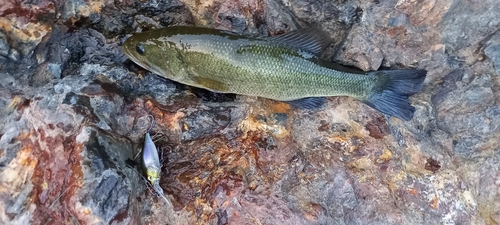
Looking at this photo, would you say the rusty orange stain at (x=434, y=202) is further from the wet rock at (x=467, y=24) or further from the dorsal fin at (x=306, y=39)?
the dorsal fin at (x=306, y=39)

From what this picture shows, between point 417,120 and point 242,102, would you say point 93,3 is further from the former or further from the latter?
point 417,120

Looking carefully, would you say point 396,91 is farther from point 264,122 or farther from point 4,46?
point 4,46

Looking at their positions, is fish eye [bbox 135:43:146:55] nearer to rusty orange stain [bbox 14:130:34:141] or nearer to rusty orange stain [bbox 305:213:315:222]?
rusty orange stain [bbox 14:130:34:141]

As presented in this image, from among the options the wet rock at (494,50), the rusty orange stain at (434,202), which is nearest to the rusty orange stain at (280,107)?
the rusty orange stain at (434,202)

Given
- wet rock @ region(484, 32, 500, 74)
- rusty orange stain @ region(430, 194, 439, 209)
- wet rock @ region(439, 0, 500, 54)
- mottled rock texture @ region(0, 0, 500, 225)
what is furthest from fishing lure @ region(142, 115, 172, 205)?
wet rock @ region(484, 32, 500, 74)

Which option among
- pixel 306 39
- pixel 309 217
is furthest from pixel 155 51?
pixel 309 217

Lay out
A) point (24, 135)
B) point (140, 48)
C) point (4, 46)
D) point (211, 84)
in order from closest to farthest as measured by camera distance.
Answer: point (24, 135)
point (4, 46)
point (140, 48)
point (211, 84)

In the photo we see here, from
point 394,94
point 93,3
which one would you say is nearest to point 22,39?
point 93,3
